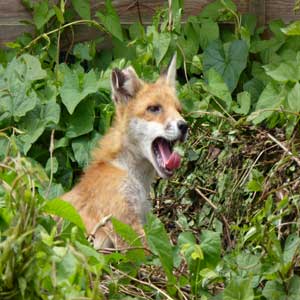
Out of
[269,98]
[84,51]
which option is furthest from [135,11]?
[269,98]

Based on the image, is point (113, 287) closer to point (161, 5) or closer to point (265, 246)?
point (265, 246)

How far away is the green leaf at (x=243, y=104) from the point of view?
921 cm

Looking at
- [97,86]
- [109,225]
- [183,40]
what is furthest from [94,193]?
[183,40]

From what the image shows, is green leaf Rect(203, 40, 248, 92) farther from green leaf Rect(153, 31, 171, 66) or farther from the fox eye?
the fox eye

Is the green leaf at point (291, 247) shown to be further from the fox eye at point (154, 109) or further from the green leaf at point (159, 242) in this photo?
the fox eye at point (154, 109)

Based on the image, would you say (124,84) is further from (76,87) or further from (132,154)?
(76,87)

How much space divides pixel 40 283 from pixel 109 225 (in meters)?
2.63

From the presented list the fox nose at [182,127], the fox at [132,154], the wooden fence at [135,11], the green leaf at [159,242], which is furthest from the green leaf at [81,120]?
the green leaf at [159,242]

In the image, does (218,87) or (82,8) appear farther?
(82,8)

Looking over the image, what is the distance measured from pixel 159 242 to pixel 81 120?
359 centimetres

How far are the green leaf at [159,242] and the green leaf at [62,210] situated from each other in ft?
1.22

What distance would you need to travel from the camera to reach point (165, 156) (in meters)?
8.10

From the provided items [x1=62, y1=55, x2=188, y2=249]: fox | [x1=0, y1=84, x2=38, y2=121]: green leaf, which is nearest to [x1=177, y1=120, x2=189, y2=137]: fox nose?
[x1=62, y1=55, x2=188, y2=249]: fox

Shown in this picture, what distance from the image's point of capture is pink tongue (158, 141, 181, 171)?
794 cm
